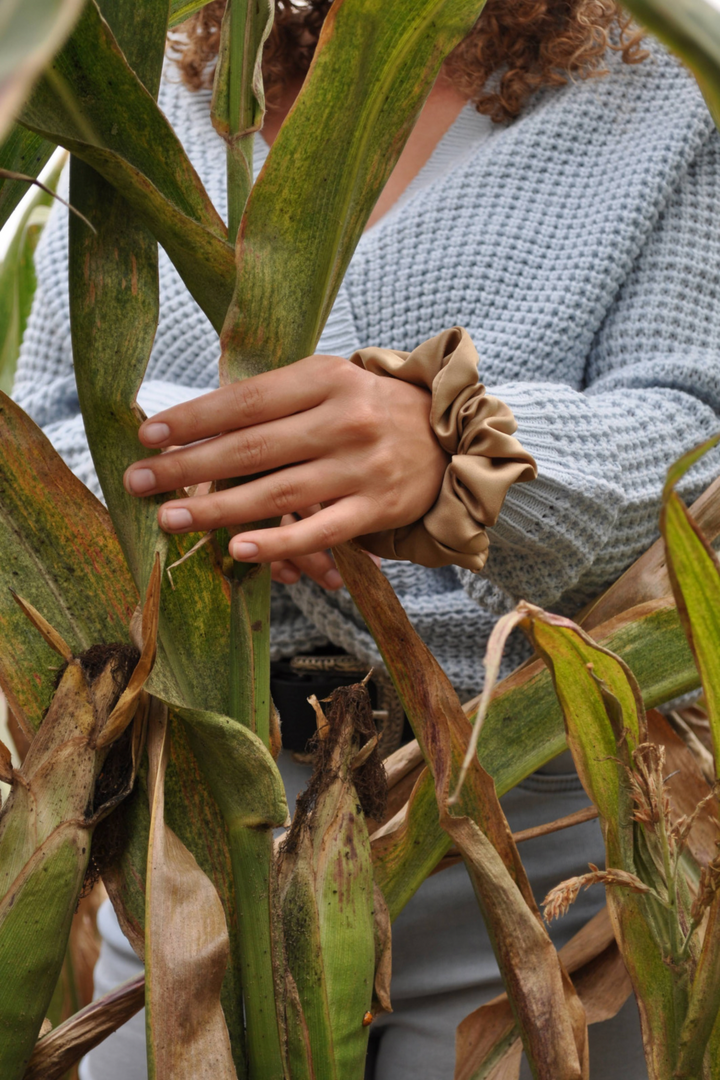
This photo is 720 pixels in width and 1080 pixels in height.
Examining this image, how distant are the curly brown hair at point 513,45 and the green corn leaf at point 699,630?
0.53 metres

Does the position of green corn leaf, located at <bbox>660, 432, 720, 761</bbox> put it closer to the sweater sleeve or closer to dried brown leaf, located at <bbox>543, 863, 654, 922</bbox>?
dried brown leaf, located at <bbox>543, 863, 654, 922</bbox>

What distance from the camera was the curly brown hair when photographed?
635 mm

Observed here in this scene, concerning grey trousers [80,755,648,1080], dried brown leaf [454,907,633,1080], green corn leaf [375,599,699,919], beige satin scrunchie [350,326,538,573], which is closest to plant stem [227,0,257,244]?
beige satin scrunchie [350,326,538,573]

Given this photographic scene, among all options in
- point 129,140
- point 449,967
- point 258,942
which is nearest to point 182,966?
point 258,942

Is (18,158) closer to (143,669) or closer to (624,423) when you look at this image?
(143,669)

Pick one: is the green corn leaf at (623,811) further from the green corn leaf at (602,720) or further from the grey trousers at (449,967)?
the grey trousers at (449,967)

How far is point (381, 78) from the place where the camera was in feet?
0.87

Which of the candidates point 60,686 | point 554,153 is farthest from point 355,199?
point 554,153

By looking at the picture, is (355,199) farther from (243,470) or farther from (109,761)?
(109,761)

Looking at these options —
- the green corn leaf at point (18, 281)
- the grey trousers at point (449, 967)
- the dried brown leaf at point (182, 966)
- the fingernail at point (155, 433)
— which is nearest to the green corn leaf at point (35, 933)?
the dried brown leaf at point (182, 966)

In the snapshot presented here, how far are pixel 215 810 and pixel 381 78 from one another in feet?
0.84

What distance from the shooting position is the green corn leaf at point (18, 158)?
28 centimetres

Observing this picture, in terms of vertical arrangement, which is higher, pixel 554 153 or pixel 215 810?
pixel 554 153

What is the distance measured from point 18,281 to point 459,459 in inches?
→ 24.9
